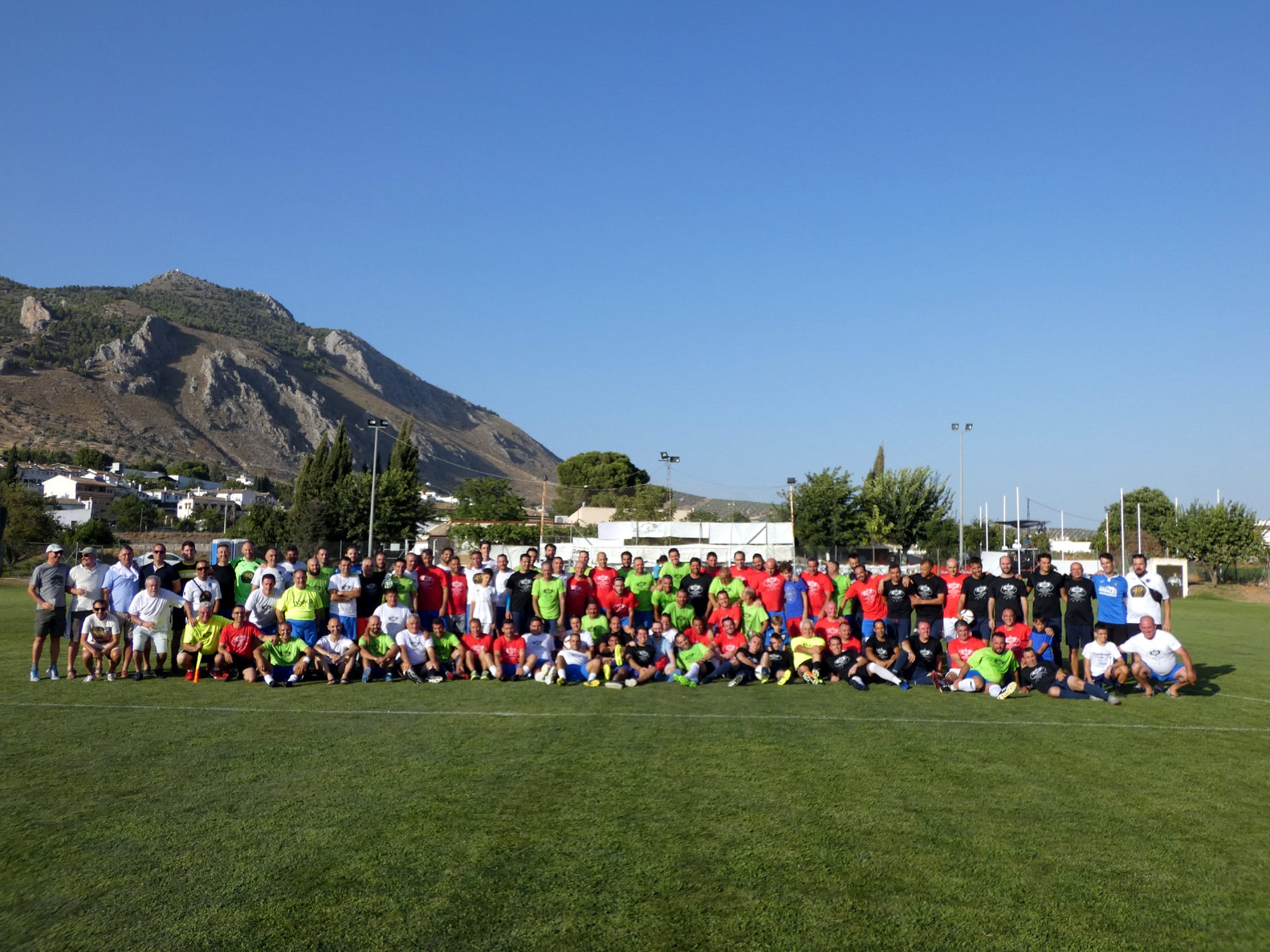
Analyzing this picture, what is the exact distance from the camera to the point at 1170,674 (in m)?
11.1

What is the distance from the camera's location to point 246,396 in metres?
172

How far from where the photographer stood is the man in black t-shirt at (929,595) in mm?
12398

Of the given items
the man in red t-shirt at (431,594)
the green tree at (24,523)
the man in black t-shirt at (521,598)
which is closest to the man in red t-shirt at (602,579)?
the man in black t-shirt at (521,598)

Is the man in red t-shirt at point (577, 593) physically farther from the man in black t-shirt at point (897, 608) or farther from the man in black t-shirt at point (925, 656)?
the man in black t-shirt at point (925, 656)

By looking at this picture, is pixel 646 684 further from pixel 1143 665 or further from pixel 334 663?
pixel 1143 665

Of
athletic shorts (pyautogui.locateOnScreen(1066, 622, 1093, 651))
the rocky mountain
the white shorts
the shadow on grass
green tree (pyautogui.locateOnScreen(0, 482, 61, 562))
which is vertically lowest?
the shadow on grass

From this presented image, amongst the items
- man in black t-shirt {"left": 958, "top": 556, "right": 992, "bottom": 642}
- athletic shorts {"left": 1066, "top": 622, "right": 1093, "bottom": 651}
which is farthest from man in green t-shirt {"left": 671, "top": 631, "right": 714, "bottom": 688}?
athletic shorts {"left": 1066, "top": 622, "right": 1093, "bottom": 651}

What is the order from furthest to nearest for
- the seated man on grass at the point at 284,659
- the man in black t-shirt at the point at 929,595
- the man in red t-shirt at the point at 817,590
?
A: the man in red t-shirt at the point at 817,590, the man in black t-shirt at the point at 929,595, the seated man on grass at the point at 284,659

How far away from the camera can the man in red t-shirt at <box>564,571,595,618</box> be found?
12984mm

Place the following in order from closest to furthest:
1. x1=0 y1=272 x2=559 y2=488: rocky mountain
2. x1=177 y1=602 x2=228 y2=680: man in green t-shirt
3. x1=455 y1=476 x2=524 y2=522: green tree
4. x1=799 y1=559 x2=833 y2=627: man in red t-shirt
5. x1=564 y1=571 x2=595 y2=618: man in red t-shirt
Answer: x1=177 y1=602 x2=228 y2=680: man in green t-shirt
x1=564 y1=571 x2=595 y2=618: man in red t-shirt
x1=799 y1=559 x2=833 y2=627: man in red t-shirt
x1=455 y1=476 x2=524 y2=522: green tree
x1=0 y1=272 x2=559 y2=488: rocky mountain

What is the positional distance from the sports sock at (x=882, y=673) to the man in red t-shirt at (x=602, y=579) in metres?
3.81

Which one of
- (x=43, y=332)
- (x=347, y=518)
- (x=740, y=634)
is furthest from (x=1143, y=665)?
(x=43, y=332)

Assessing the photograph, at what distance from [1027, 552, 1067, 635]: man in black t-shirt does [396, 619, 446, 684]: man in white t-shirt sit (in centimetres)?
789

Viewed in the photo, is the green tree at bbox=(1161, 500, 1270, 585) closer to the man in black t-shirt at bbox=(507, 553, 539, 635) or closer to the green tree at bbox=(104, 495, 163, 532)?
the man in black t-shirt at bbox=(507, 553, 539, 635)
